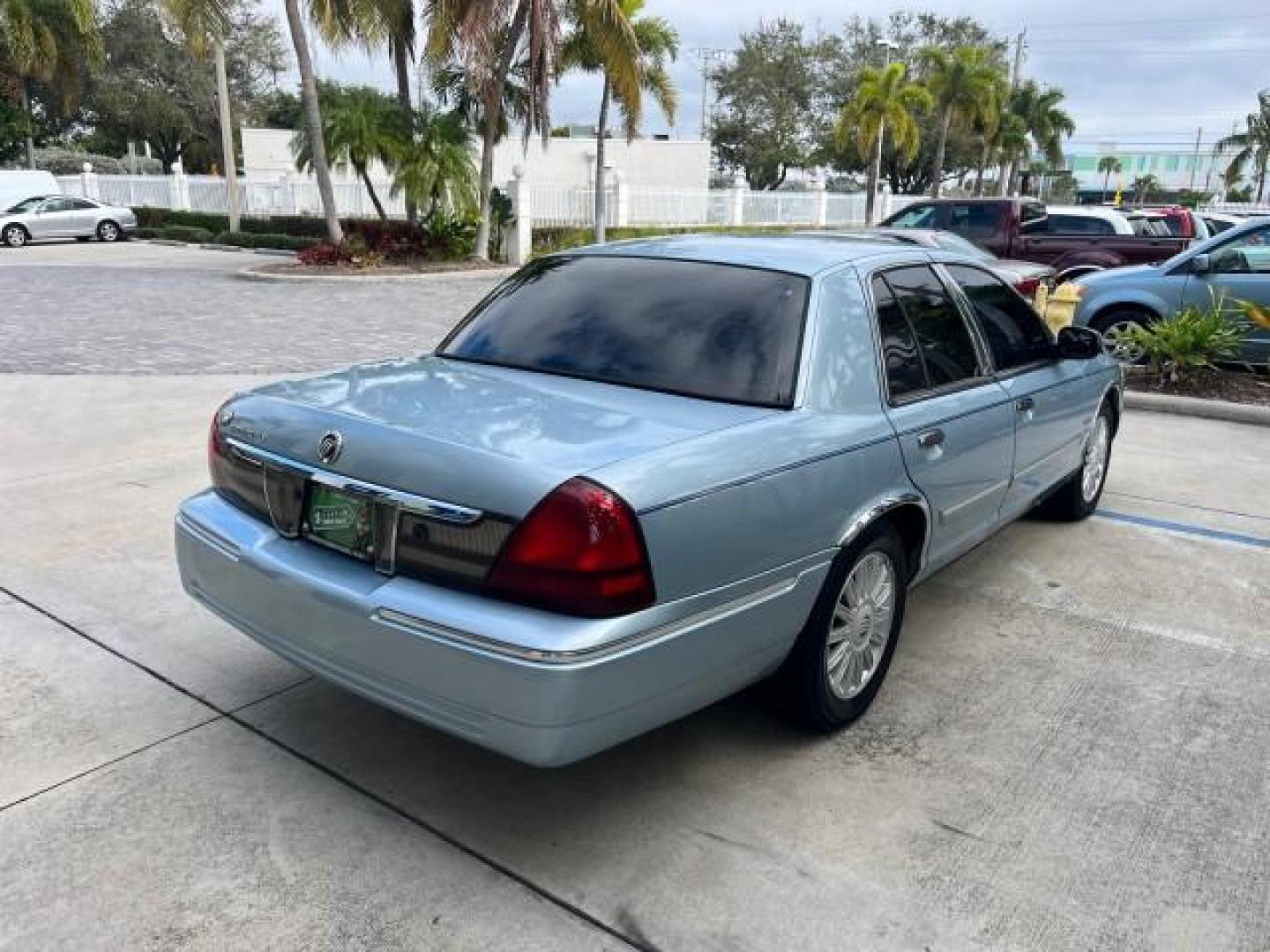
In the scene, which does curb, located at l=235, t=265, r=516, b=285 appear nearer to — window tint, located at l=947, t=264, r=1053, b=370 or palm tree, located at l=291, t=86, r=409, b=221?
palm tree, located at l=291, t=86, r=409, b=221

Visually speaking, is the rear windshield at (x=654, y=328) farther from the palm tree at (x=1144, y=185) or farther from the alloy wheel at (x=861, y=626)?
the palm tree at (x=1144, y=185)

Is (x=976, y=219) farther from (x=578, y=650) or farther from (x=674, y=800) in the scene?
(x=578, y=650)

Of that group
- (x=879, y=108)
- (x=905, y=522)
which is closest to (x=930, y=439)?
(x=905, y=522)

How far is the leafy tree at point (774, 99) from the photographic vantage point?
5891cm

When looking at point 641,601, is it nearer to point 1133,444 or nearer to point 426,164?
point 1133,444

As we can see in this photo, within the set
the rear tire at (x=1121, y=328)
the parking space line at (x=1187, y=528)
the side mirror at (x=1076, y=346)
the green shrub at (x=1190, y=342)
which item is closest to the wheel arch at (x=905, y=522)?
the side mirror at (x=1076, y=346)

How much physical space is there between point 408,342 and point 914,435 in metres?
9.12

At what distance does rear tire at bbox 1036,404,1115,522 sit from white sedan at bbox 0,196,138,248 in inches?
1150

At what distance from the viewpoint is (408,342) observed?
11805mm

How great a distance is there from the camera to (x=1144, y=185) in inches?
3720

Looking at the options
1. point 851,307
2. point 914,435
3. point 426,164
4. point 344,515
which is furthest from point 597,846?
point 426,164

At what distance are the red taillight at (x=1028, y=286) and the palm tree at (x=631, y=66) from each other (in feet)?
42.6

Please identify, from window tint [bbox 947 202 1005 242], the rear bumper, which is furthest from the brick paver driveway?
window tint [bbox 947 202 1005 242]

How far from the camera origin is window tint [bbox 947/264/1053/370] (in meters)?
4.36
